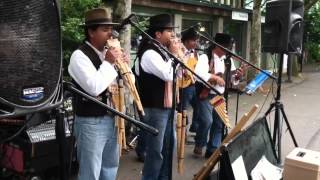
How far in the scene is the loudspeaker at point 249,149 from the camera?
3475mm

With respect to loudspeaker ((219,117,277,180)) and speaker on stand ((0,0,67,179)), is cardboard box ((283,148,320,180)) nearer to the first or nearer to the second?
loudspeaker ((219,117,277,180))

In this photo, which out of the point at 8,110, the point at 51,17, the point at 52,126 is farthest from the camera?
the point at 52,126

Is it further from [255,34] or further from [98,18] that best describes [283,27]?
[255,34]

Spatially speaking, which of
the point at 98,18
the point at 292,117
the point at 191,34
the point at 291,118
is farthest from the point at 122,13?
the point at 292,117

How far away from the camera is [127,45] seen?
19.5 feet

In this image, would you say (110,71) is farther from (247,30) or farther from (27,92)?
(247,30)

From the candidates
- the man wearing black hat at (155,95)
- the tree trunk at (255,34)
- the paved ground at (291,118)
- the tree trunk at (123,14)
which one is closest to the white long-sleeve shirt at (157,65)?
the man wearing black hat at (155,95)

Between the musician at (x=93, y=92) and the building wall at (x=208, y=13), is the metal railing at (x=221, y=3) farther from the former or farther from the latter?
the musician at (x=93, y=92)

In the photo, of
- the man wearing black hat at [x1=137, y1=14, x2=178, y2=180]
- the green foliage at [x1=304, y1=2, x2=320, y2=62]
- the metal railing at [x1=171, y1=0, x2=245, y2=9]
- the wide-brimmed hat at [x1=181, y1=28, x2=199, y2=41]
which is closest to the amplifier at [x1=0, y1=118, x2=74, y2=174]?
the man wearing black hat at [x1=137, y1=14, x2=178, y2=180]

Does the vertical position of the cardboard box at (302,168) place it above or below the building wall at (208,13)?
below

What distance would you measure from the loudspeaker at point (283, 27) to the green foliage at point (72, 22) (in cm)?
222

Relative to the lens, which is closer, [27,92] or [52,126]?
[27,92]

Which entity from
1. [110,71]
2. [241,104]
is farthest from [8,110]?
[241,104]

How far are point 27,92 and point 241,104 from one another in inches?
354
